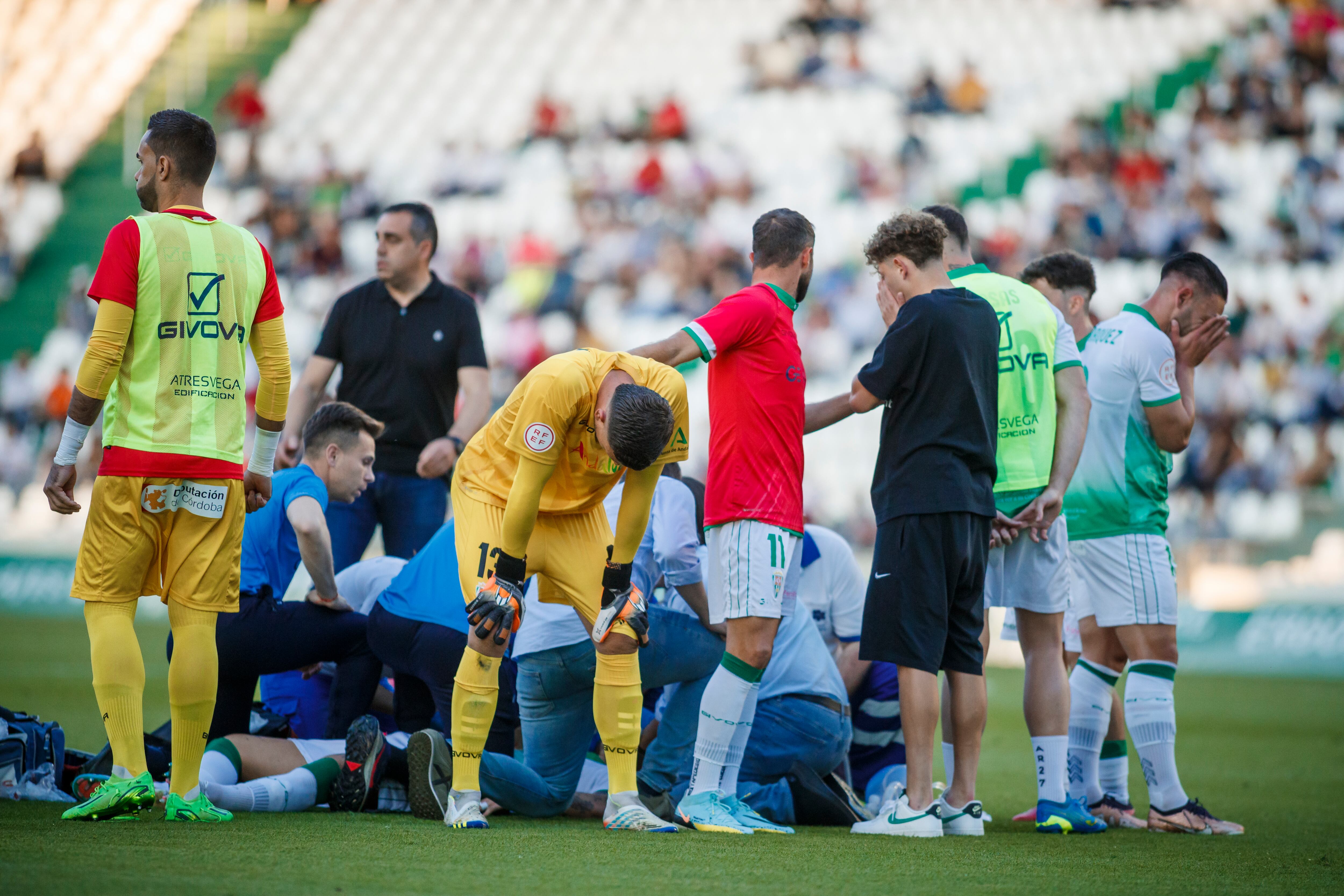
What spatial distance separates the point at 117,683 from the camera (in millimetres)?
4129

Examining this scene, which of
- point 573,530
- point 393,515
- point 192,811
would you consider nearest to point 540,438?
point 573,530

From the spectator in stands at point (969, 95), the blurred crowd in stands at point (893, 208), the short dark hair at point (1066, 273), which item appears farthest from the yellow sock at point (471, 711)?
the spectator in stands at point (969, 95)

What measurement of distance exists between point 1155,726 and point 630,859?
2.63 metres

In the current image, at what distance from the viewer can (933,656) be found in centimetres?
457

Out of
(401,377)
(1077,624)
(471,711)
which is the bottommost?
(471,711)

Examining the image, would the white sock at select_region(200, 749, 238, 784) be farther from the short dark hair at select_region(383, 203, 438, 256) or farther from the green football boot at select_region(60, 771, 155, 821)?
the short dark hair at select_region(383, 203, 438, 256)

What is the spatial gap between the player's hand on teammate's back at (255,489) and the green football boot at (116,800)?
967 millimetres

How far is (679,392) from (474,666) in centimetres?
116

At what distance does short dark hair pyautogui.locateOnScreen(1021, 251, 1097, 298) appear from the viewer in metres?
6.13

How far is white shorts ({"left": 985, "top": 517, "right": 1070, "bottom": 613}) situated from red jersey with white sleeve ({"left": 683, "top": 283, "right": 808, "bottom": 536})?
3.01 feet

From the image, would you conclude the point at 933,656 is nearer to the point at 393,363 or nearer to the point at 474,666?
the point at 474,666

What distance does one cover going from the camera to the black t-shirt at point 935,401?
185 inches

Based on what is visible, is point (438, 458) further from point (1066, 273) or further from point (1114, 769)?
point (1114, 769)

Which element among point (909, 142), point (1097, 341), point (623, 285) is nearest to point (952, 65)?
point (909, 142)
